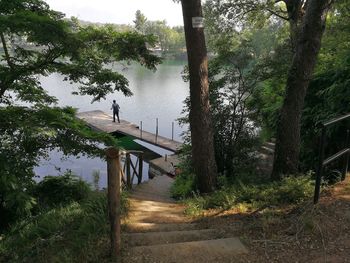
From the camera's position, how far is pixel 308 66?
5094mm

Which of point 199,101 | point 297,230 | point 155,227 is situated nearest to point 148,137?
point 199,101

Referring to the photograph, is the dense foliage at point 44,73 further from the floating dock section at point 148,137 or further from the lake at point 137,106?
the lake at point 137,106

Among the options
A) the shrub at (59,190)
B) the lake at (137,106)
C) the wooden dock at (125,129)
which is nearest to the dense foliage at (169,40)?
the lake at (137,106)

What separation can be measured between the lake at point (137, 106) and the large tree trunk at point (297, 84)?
11100 mm

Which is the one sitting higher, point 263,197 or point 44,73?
point 44,73

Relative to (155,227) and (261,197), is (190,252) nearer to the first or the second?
(155,227)

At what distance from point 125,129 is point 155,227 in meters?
17.3

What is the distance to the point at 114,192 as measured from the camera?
2863mm

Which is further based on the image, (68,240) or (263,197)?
(263,197)

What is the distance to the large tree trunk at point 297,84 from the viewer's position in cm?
485

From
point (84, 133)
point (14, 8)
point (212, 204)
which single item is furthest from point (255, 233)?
point (14, 8)

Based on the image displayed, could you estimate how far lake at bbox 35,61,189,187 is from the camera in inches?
704

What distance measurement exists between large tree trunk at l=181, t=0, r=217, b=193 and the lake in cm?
960

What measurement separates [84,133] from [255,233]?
366 centimetres
